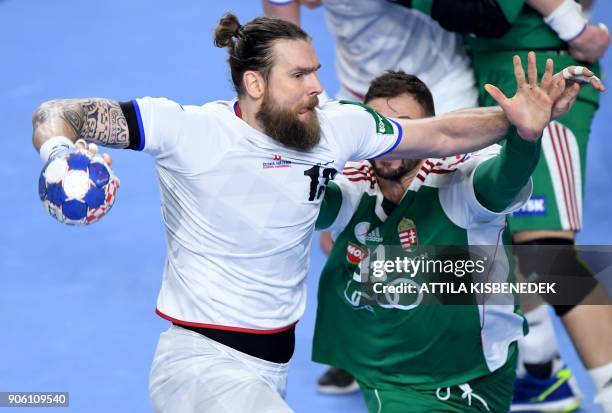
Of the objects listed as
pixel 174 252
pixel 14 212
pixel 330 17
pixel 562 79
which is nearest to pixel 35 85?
pixel 14 212

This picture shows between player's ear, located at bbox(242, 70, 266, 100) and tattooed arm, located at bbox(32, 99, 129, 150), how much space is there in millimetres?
490

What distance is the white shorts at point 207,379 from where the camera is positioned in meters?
3.65

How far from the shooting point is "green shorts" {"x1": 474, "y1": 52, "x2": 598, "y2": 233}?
5254 mm

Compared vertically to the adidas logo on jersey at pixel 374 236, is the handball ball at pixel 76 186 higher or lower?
higher

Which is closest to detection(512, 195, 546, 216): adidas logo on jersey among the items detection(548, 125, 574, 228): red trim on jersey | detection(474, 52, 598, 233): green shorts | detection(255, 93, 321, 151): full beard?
detection(474, 52, 598, 233): green shorts

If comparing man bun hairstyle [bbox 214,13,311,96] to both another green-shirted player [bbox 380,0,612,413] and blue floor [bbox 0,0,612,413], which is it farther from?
blue floor [bbox 0,0,612,413]

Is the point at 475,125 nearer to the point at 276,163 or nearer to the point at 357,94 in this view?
the point at 276,163

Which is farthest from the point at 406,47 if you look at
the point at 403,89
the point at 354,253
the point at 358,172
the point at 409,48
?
the point at 354,253

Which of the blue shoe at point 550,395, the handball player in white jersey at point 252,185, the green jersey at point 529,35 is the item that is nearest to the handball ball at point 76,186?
the handball player in white jersey at point 252,185

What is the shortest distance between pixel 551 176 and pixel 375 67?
97 centimetres

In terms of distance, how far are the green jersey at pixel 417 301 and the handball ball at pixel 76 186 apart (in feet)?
4.11

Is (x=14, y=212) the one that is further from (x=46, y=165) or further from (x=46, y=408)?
(x=46, y=165)

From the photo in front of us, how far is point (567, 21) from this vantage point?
5.20m

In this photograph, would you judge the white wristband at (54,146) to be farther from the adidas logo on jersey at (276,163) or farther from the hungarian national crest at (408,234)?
the hungarian national crest at (408,234)
